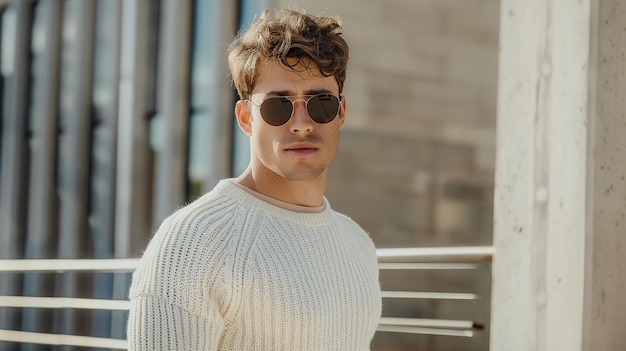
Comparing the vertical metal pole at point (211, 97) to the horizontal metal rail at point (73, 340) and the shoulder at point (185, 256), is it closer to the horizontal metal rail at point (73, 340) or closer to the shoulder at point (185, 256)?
the horizontal metal rail at point (73, 340)

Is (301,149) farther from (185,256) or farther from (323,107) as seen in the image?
(185,256)

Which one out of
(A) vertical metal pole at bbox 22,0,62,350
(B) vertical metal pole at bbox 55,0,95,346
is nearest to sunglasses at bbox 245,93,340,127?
(B) vertical metal pole at bbox 55,0,95,346

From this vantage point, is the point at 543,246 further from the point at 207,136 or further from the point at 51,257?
the point at 51,257

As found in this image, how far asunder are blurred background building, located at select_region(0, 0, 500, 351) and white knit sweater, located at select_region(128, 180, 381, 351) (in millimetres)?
6283

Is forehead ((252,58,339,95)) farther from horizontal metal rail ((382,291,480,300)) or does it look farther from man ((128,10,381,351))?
horizontal metal rail ((382,291,480,300))

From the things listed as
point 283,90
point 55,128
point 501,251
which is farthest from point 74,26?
point 283,90

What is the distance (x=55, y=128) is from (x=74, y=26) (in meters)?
1.12

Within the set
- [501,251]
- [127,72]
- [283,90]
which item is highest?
[127,72]

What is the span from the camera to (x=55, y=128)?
11.0 metres

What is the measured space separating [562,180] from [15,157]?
907 centimetres

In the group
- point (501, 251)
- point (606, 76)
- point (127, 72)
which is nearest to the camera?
point (606, 76)

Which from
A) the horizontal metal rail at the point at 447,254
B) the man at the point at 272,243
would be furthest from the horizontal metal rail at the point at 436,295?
the man at the point at 272,243

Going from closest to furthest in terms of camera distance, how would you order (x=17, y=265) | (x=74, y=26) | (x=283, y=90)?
(x=283, y=90), (x=17, y=265), (x=74, y=26)

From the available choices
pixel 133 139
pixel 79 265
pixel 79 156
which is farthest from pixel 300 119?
pixel 79 156
